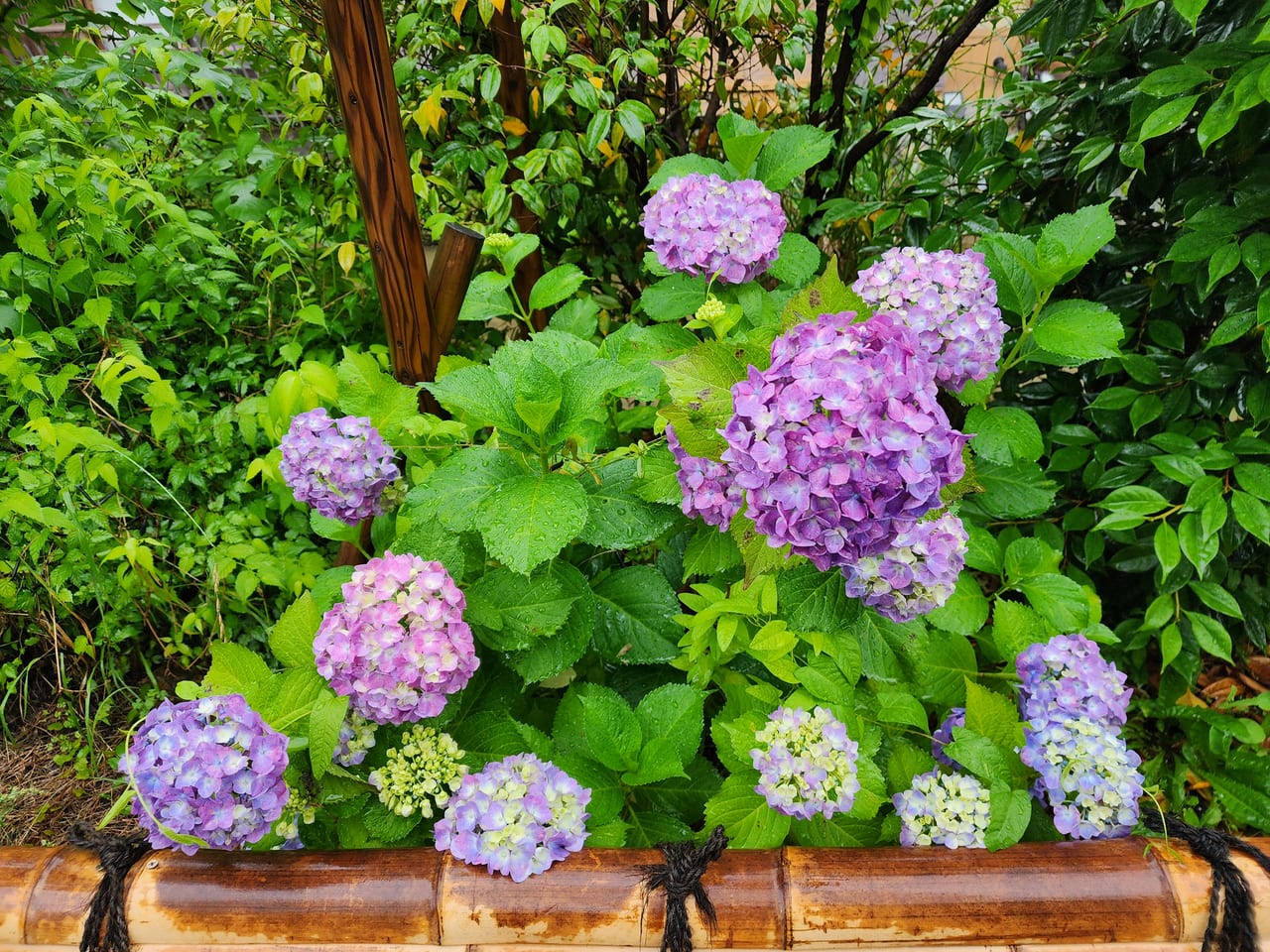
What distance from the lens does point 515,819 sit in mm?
802

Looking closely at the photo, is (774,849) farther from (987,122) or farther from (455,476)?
(987,122)

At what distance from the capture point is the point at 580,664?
3.80 feet

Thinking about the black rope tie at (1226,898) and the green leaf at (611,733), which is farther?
the green leaf at (611,733)

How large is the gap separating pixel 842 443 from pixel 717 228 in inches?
21.5

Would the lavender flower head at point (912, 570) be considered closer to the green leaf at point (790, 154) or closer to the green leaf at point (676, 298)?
the green leaf at point (676, 298)

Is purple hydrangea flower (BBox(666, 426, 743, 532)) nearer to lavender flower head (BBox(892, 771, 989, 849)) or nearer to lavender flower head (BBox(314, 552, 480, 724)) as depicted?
lavender flower head (BBox(314, 552, 480, 724))

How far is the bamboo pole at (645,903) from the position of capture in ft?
2.54

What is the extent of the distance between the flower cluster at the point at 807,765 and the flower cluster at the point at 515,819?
0.20 meters

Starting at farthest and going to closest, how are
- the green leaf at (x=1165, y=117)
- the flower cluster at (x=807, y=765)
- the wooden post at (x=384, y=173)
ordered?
the green leaf at (x=1165, y=117) < the wooden post at (x=384, y=173) < the flower cluster at (x=807, y=765)

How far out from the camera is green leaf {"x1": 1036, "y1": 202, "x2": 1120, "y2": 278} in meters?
1.05

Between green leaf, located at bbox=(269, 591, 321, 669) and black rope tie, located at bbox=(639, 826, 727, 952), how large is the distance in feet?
1.47

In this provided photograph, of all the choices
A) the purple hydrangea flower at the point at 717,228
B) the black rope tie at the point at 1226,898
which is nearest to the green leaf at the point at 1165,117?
the purple hydrangea flower at the point at 717,228

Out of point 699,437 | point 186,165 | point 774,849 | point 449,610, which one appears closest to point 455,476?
point 449,610

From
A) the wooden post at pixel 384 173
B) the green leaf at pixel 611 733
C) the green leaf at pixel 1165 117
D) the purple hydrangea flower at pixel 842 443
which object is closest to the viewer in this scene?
the purple hydrangea flower at pixel 842 443
